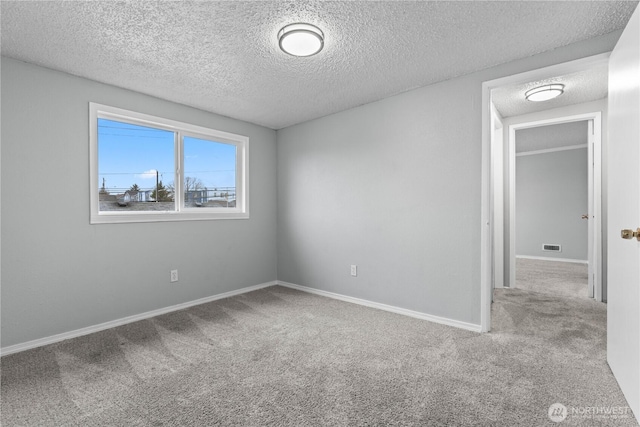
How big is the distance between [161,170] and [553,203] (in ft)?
24.3

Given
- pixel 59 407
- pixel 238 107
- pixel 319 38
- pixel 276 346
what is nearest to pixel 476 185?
pixel 319 38

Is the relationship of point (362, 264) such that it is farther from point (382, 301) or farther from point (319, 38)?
point (319, 38)

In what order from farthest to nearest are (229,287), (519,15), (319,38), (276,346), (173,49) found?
(229,287), (276,346), (173,49), (319,38), (519,15)

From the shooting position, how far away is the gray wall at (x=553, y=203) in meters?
6.13

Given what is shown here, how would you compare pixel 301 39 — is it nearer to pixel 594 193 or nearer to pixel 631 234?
pixel 631 234

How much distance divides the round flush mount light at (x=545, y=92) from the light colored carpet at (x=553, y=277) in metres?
2.45

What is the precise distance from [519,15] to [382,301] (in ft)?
8.78

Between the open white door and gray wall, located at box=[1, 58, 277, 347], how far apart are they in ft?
11.8

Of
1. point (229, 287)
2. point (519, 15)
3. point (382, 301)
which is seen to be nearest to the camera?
point (519, 15)

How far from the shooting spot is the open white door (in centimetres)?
154

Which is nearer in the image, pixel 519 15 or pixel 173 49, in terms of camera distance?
pixel 519 15

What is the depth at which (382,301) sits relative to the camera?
331cm

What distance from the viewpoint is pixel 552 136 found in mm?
5418

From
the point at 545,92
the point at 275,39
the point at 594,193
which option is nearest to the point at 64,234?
the point at 275,39
